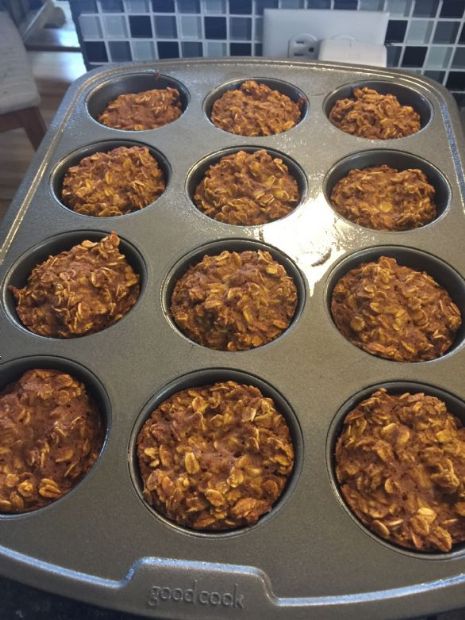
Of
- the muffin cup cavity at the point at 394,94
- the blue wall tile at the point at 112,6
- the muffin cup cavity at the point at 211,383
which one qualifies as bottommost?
the muffin cup cavity at the point at 211,383

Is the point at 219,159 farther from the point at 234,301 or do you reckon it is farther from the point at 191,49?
the point at 191,49

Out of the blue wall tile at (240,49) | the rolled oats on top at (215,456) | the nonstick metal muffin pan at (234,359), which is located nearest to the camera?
the nonstick metal muffin pan at (234,359)

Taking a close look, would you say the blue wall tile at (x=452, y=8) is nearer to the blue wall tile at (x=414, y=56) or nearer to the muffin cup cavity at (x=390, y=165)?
the blue wall tile at (x=414, y=56)

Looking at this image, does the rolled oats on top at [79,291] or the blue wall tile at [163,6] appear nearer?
the rolled oats on top at [79,291]

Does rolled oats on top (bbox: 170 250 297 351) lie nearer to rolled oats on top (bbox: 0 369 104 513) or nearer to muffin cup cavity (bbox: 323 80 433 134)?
rolled oats on top (bbox: 0 369 104 513)

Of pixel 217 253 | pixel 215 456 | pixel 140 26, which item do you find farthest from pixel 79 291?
pixel 140 26

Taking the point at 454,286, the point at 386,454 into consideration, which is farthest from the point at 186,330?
the point at 454,286

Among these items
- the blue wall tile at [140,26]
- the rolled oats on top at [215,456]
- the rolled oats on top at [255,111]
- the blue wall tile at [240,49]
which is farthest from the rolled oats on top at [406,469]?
the blue wall tile at [140,26]
